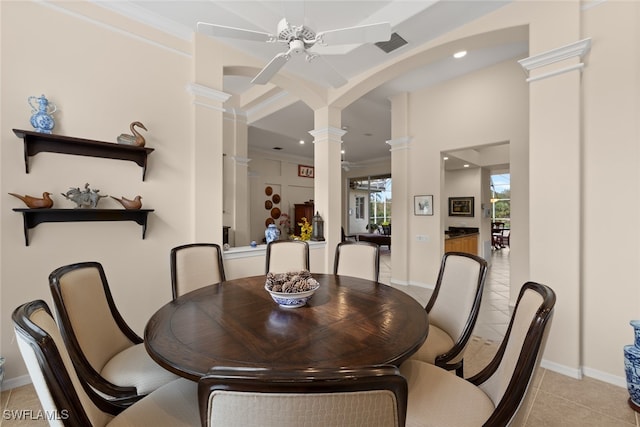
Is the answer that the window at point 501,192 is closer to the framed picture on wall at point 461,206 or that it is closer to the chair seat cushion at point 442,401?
the framed picture on wall at point 461,206

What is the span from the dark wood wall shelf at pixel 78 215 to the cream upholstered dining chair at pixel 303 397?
233 centimetres

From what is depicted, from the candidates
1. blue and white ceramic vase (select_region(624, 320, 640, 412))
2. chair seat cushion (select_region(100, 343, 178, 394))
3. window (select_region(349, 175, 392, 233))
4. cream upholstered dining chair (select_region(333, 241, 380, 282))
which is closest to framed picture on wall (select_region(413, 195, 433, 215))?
cream upholstered dining chair (select_region(333, 241, 380, 282))

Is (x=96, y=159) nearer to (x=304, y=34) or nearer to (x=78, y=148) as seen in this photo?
(x=78, y=148)

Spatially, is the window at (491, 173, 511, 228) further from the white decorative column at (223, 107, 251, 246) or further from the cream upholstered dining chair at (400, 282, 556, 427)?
the cream upholstered dining chair at (400, 282, 556, 427)

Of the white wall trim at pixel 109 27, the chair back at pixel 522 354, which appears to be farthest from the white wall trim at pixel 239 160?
the chair back at pixel 522 354

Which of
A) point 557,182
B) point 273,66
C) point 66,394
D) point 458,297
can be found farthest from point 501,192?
point 66,394

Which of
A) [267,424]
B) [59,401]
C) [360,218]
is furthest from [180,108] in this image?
[360,218]

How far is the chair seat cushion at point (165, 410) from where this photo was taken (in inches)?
41.3

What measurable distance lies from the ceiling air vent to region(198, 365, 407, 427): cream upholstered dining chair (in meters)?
3.24

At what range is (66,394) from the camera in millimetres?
777

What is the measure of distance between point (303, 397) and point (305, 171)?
9375 millimetres

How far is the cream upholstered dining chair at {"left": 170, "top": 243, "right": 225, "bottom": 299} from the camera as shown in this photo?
2.21 metres

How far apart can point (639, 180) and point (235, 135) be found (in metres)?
5.23

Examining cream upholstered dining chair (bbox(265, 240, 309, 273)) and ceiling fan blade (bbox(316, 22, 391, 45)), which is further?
cream upholstered dining chair (bbox(265, 240, 309, 273))
